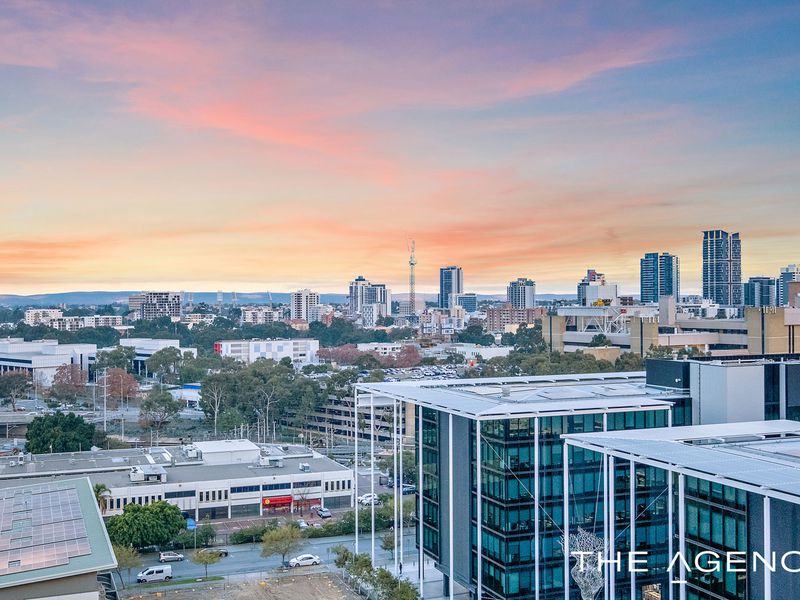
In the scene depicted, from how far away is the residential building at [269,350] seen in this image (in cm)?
6700

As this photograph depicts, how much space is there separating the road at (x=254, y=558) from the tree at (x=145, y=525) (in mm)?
532

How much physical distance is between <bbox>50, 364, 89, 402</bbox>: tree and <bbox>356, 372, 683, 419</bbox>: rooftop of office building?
3313 centimetres

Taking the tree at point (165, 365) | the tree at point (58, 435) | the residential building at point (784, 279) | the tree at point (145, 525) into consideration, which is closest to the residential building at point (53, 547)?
the tree at point (145, 525)

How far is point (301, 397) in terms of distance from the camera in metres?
42.7

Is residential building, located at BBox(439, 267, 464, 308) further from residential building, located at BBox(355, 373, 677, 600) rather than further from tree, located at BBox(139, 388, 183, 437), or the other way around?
residential building, located at BBox(355, 373, 677, 600)

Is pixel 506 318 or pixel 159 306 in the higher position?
pixel 159 306

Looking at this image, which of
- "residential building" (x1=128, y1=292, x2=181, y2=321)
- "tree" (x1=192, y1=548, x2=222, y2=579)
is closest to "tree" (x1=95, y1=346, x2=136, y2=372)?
"tree" (x1=192, y1=548, x2=222, y2=579)

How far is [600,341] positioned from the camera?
48156mm

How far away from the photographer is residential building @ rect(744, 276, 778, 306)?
95.9 meters

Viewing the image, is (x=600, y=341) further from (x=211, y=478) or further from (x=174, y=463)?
(x=211, y=478)

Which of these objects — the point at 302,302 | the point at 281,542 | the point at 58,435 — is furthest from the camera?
the point at 302,302

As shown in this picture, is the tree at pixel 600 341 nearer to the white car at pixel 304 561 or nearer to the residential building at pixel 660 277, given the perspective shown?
the white car at pixel 304 561

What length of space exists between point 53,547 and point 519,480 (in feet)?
27.4

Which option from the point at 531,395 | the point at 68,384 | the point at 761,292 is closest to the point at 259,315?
the point at 761,292
